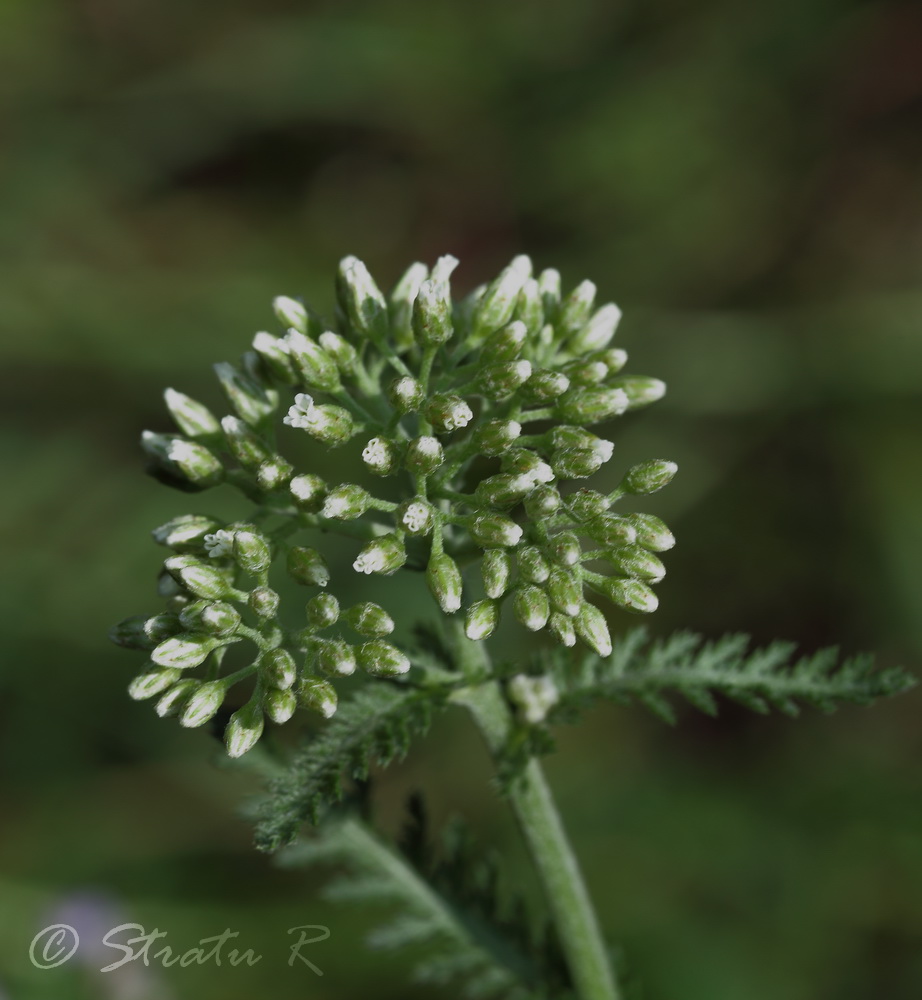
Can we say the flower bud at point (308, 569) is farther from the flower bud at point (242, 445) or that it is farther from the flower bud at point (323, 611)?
the flower bud at point (242, 445)

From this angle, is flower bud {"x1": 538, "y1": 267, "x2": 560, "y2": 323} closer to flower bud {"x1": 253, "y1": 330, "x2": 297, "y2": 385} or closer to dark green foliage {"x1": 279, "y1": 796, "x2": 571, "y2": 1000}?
flower bud {"x1": 253, "y1": 330, "x2": 297, "y2": 385}

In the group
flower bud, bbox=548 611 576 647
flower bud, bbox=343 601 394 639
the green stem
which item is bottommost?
the green stem

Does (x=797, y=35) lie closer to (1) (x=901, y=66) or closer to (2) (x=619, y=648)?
(1) (x=901, y=66)

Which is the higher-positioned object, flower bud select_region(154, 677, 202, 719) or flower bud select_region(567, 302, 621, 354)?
flower bud select_region(567, 302, 621, 354)

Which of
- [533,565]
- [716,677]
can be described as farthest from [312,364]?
[716,677]

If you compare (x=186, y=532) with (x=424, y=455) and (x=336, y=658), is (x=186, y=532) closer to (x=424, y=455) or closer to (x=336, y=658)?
(x=336, y=658)

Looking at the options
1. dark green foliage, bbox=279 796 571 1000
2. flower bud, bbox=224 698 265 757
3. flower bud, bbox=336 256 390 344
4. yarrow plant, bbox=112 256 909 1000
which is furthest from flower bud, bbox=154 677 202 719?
flower bud, bbox=336 256 390 344
